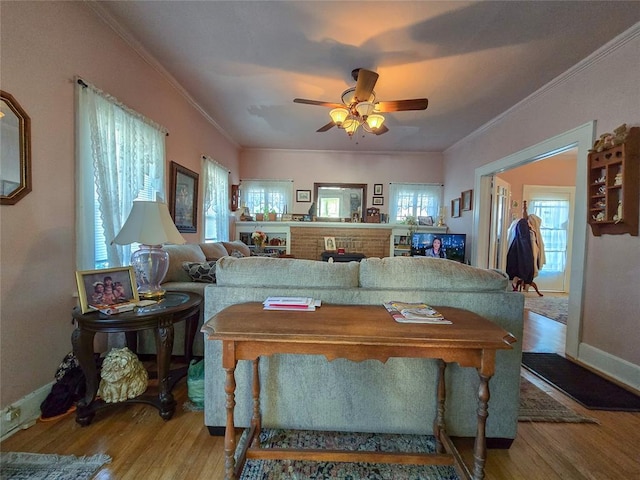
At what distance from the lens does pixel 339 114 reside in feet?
8.62

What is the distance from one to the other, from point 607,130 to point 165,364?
145 inches

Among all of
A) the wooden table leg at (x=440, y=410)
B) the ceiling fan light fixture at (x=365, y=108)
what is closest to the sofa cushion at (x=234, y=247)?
the ceiling fan light fixture at (x=365, y=108)

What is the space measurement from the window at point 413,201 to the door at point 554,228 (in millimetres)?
1662

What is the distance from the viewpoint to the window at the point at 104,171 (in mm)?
Result: 1849

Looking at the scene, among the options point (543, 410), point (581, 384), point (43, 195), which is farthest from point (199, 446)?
point (581, 384)

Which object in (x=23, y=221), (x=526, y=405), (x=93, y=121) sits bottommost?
(x=526, y=405)

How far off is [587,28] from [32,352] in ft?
14.1

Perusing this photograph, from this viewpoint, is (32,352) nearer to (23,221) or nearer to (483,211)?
(23,221)

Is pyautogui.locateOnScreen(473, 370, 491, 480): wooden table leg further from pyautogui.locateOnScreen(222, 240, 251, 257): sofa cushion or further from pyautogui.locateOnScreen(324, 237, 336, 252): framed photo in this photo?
pyautogui.locateOnScreen(324, 237, 336, 252): framed photo

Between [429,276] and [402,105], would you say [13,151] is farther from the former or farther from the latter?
[402,105]

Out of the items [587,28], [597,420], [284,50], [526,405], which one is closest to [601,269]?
[597,420]

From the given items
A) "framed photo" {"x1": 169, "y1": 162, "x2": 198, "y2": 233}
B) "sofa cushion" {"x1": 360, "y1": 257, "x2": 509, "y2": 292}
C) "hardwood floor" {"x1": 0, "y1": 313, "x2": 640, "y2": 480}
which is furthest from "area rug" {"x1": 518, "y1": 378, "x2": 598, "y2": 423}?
"framed photo" {"x1": 169, "y1": 162, "x2": 198, "y2": 233}

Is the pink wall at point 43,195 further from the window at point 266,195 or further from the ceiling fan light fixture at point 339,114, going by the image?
the window at point 266,195

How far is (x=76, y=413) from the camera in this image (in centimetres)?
155
